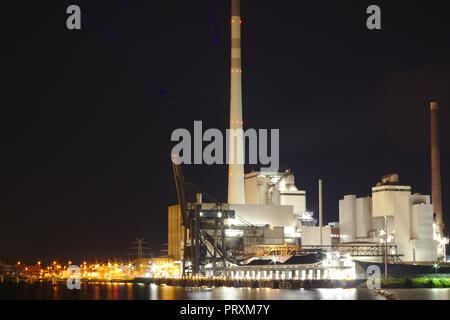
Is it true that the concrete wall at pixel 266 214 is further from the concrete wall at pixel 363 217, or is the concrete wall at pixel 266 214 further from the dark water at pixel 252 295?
the dark water at pixel 252 295

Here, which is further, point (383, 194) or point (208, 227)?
point (383, 194)

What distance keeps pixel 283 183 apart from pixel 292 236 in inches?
558

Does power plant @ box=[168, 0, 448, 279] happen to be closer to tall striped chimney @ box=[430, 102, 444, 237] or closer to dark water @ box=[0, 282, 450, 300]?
tall striped chimney @ box=[430, 102, 444, 237]

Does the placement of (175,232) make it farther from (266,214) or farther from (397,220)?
(397,220)

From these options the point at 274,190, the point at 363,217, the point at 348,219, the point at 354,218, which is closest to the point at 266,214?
the point at 274,190

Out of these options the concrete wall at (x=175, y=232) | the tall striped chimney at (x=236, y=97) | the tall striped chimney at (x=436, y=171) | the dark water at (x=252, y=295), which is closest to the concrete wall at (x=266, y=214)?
the tall striped chimney at (x=236, y=97)

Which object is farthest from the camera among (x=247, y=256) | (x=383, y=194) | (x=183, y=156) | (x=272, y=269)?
(x=383, y=194)

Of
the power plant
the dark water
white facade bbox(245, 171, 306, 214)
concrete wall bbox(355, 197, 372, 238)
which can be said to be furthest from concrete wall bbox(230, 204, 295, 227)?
the dark water

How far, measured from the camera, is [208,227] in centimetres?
10781

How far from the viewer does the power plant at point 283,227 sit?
337 ft
